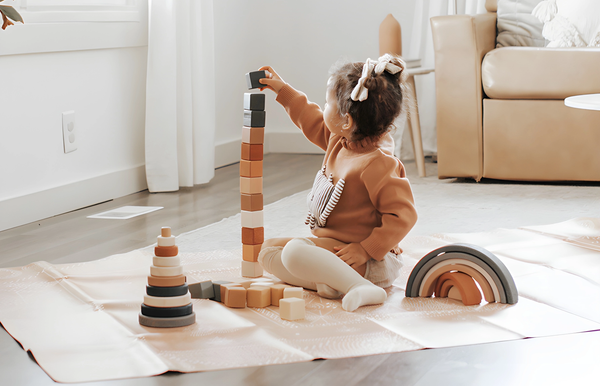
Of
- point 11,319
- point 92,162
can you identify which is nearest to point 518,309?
point 11,319

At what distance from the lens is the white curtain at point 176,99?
8.11 ft

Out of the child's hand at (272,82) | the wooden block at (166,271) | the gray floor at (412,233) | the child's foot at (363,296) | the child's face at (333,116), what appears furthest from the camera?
the child's hand at (272,82)

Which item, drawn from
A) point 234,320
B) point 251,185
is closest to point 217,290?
point 234,320

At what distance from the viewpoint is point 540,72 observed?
245 cm

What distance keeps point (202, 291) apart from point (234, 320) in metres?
0.15

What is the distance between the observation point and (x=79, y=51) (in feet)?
7.37

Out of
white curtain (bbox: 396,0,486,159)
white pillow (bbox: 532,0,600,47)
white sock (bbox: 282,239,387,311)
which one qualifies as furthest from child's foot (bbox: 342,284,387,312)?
white curtain (bbox: 396,0,486,159)

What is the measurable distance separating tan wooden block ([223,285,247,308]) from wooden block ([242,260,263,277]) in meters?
0.19

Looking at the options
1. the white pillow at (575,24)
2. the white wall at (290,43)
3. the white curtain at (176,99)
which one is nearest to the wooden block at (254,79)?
the white curtain at (176,99)

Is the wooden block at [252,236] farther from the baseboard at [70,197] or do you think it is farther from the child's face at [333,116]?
the baseboard at [70,197]

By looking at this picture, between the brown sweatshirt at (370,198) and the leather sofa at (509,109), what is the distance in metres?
1.30

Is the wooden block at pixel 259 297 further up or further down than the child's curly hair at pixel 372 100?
further down

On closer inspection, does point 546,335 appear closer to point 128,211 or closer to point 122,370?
point 122,370

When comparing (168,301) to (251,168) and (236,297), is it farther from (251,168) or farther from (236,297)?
(251,168)
